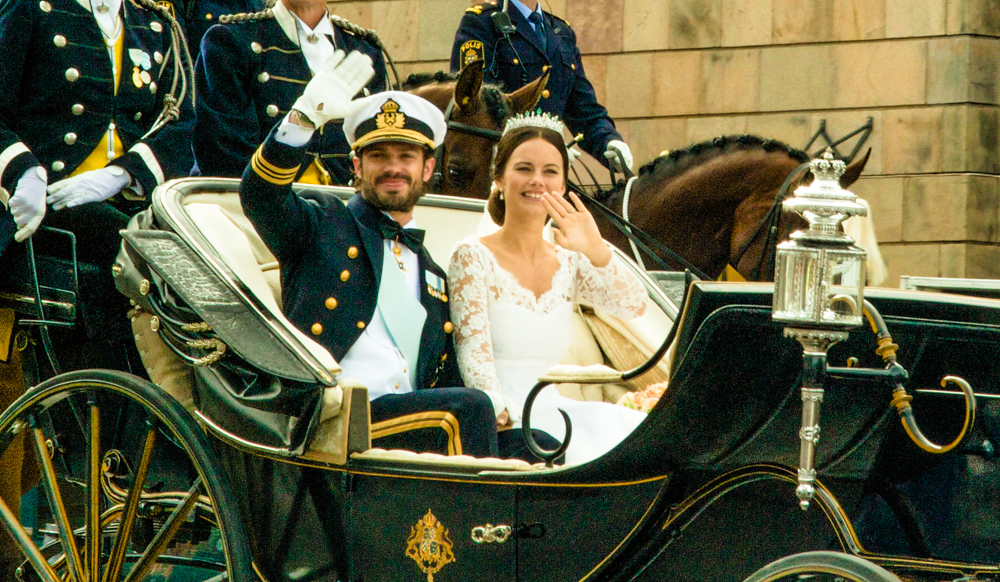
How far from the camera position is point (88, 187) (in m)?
3.84

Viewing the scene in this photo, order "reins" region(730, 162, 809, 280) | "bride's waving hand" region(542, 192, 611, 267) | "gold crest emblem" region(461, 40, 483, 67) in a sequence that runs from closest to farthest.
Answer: "bride's waving hand" region(542, 192, 611, 267), "reins" region(730, 162, 809, 280), "gold crest emblem" region(461, 40, 483, 67)

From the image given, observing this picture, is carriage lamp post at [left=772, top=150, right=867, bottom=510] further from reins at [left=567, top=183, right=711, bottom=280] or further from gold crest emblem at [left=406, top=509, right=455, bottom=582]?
reins at [left=567, top=183, right=711, bottom=280]

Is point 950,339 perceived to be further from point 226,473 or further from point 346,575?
point 226,473

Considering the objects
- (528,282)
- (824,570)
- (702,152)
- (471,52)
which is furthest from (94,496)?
(471,52)

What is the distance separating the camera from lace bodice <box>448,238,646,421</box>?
11.2 ft

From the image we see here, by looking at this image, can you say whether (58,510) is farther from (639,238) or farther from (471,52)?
(471,52)

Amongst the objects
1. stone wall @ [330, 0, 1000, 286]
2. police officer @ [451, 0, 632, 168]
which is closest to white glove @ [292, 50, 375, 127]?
police officer @ [451, 0, 632, 168]

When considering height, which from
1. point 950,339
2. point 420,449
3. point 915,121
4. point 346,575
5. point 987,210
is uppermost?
point 915,121

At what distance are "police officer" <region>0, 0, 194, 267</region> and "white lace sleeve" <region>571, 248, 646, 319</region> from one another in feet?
4.15

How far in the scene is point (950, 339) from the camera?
88.7 inches

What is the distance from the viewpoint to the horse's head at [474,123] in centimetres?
546

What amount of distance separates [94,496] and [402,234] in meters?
0.97

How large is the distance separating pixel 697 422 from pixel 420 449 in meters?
0.81

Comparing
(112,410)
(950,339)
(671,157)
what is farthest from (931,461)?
(671,157)
